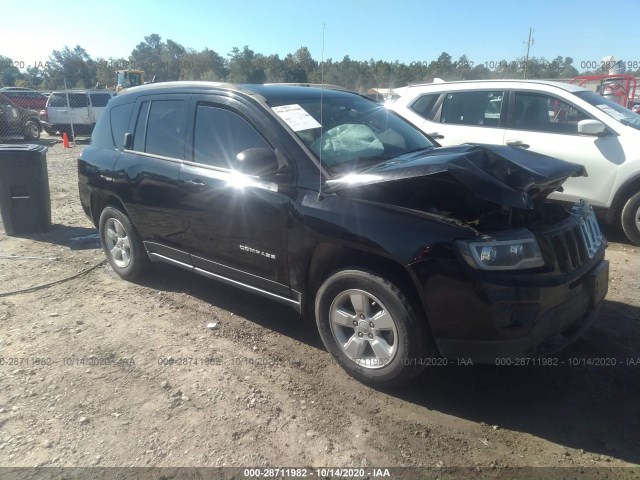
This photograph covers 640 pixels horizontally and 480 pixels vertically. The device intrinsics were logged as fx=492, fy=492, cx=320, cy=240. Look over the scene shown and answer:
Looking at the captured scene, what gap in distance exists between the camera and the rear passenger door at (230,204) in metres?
3.58

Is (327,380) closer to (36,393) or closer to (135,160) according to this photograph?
(36,393)

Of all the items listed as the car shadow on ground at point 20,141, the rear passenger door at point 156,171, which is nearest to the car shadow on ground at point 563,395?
the rear passenger door at point 156,171

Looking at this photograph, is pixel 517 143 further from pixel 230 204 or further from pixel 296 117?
pixel 230 204

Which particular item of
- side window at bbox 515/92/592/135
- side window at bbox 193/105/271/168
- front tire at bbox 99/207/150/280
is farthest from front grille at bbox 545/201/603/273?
front tire at bbox 99/207/150/280

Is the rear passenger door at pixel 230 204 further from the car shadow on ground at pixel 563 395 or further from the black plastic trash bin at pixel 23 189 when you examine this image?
the black plastic trash bin at pixel 23 189

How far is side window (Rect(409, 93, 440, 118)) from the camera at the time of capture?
729 cm

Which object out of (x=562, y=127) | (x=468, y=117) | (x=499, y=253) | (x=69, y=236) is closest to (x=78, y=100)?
(x=69, y=236)

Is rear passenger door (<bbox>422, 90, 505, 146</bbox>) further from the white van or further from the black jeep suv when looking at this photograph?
the white van

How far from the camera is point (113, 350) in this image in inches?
150

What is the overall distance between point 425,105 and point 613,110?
245cm

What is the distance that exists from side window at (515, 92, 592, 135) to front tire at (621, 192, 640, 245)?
1057 millimetres

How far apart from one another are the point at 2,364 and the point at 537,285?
12.3 feet

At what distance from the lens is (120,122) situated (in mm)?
5027

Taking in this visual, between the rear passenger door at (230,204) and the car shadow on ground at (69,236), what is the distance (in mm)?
2962
